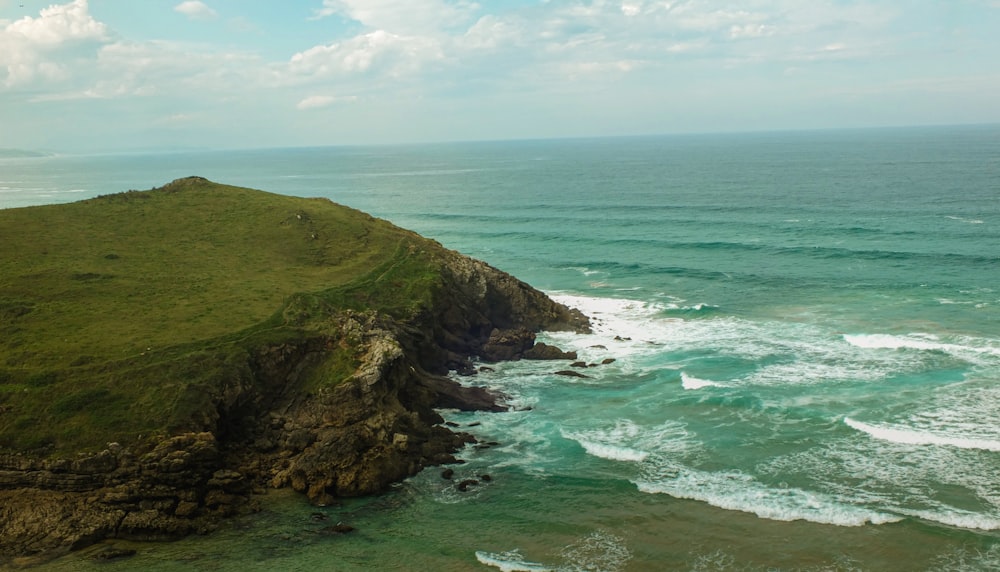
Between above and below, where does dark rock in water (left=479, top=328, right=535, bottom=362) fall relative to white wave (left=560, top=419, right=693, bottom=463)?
above

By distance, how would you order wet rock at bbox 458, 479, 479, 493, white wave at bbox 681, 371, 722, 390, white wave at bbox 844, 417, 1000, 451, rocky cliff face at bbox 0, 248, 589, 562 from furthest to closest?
1. white wave at bbox 681, 371, 722, 390
2. white wave at bbox 844, 417, 1000, 451
3. wet rock at bbox 458, 479, 479, 493
4. rocky cliff face at bbox 0, 248, 589, 562

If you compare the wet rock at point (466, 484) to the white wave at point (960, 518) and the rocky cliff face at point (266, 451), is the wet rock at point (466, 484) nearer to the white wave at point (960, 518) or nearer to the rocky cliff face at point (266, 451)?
the rocky cliff face at point (266, 451)

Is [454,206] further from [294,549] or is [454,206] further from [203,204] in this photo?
[294,549]

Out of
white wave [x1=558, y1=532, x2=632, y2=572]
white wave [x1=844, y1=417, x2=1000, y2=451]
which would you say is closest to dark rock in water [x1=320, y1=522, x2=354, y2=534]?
white wave [x1=558, y1=532, x2=632, y2=572]

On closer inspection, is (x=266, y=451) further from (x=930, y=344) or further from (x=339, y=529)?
(x=930, y=344)

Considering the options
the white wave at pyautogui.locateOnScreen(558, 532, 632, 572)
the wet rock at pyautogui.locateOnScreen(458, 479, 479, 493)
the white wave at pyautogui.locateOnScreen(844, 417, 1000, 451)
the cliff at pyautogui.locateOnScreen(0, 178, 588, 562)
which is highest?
the cliff at pyautogui.locateOnScreen(0, 178, 588, 562)

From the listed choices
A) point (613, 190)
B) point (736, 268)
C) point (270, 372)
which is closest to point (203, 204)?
point (270, 372)

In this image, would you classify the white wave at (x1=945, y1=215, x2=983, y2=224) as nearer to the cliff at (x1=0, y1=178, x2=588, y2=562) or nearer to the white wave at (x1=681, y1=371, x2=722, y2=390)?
the cliff at (x1=0, y1=178, x2=588, y2=562)
